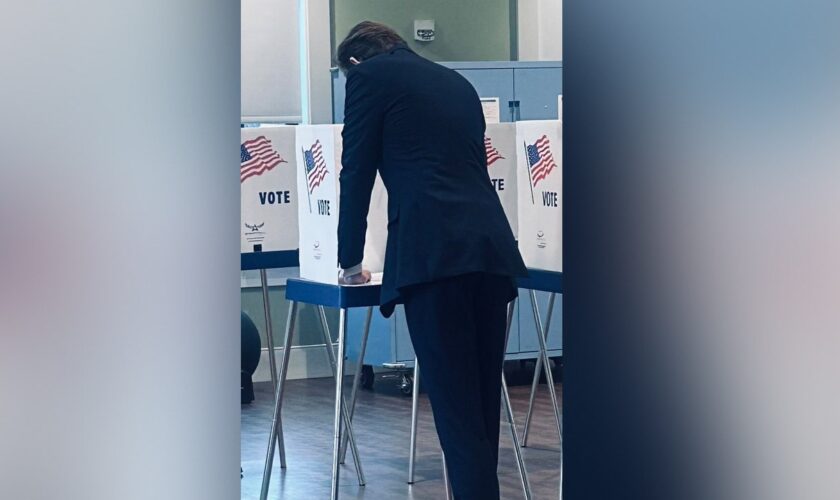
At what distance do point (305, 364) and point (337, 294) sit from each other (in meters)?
3.83

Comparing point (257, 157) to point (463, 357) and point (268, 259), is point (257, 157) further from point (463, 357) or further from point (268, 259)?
point (463, 357)

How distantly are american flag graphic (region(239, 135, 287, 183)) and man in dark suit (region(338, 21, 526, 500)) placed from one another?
1159mm

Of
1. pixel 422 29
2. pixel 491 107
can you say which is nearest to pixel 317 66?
pixel 422 29

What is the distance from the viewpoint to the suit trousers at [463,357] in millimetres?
2920

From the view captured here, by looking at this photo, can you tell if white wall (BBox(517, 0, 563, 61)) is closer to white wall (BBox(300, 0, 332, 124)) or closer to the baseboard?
white wall (BBox(300, 0, 332, 124))

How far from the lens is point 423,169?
2922mm

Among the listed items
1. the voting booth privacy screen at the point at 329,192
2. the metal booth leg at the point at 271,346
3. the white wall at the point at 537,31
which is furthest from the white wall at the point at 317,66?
the voting booth privacy screen at the point at 329,192

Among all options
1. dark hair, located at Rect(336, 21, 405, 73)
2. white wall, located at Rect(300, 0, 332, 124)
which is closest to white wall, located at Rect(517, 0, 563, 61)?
white wall, located at Rect(300, 0, 332, 124)

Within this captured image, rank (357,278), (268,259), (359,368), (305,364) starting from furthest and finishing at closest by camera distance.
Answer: (305,364) < (359,368) < (268,259) < (357,278)

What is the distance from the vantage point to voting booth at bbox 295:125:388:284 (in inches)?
145
